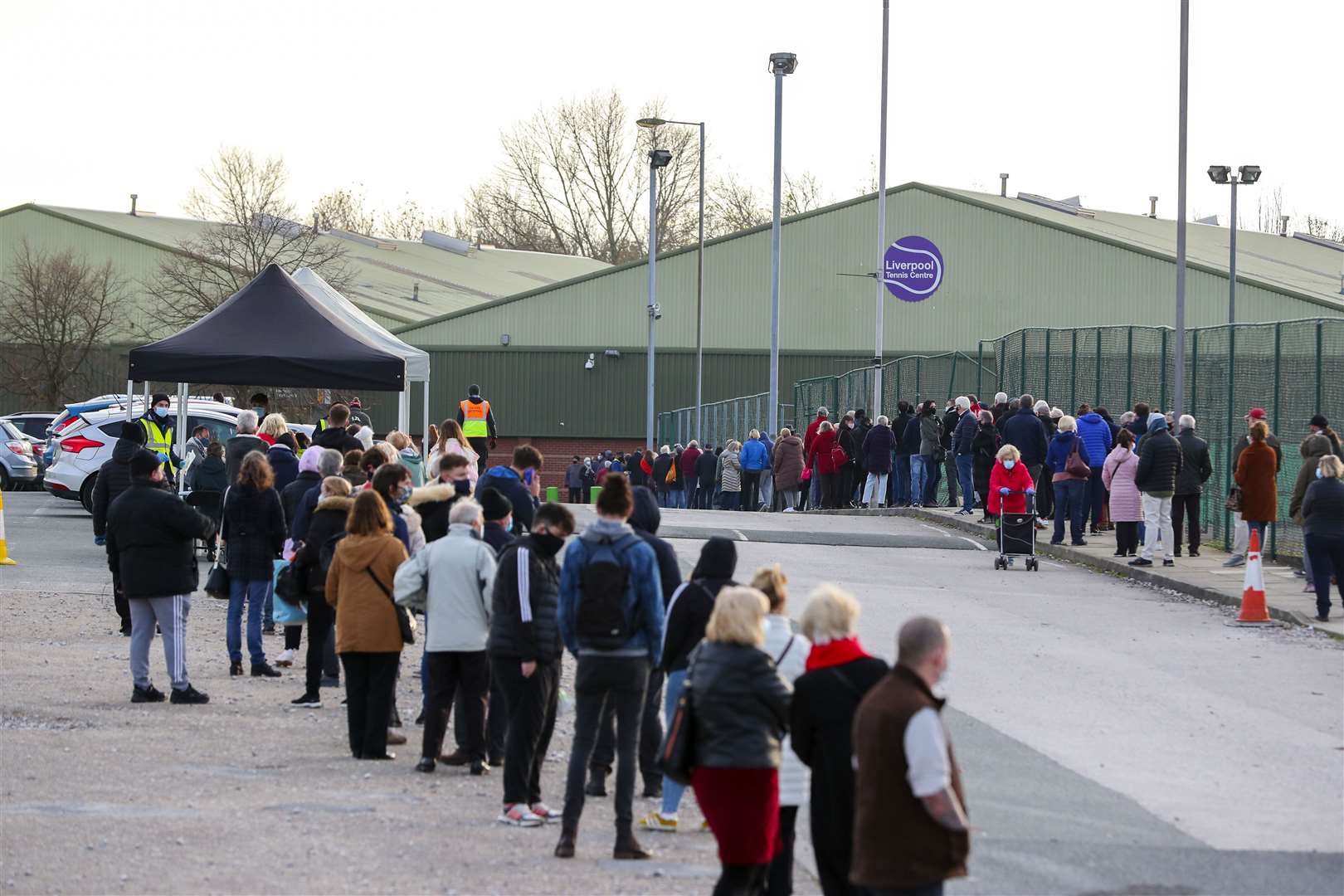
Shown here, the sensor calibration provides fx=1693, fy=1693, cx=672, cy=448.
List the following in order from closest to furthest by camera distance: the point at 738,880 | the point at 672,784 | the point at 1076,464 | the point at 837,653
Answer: the point at 837,653
the point at 738,880
the point at 672,784
the point at 1076,464

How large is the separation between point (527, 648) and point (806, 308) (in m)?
48.9

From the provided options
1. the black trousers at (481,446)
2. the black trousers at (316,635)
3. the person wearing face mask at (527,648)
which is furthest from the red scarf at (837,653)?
the black trousers at (481,446)

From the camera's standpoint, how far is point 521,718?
834 centimetres

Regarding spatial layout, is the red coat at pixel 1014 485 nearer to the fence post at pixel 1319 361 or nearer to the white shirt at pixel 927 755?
the fence post at pixel 1319 361

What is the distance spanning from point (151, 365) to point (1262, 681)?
447 inches

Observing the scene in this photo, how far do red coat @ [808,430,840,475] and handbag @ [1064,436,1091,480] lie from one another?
9.89 meters

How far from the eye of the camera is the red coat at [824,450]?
31703mm

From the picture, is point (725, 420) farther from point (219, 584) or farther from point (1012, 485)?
point (219, 584)

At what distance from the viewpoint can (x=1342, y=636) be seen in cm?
1462

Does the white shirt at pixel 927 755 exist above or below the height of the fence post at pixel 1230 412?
below

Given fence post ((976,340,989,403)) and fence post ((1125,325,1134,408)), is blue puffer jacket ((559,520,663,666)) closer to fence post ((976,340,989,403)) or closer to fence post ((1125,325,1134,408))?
fence post ((1125,325,1134,408))

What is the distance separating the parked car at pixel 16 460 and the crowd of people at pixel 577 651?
23486mm

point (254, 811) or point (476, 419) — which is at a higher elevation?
point (476, 419)

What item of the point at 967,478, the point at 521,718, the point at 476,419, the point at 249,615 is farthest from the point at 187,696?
the point at 967,478
